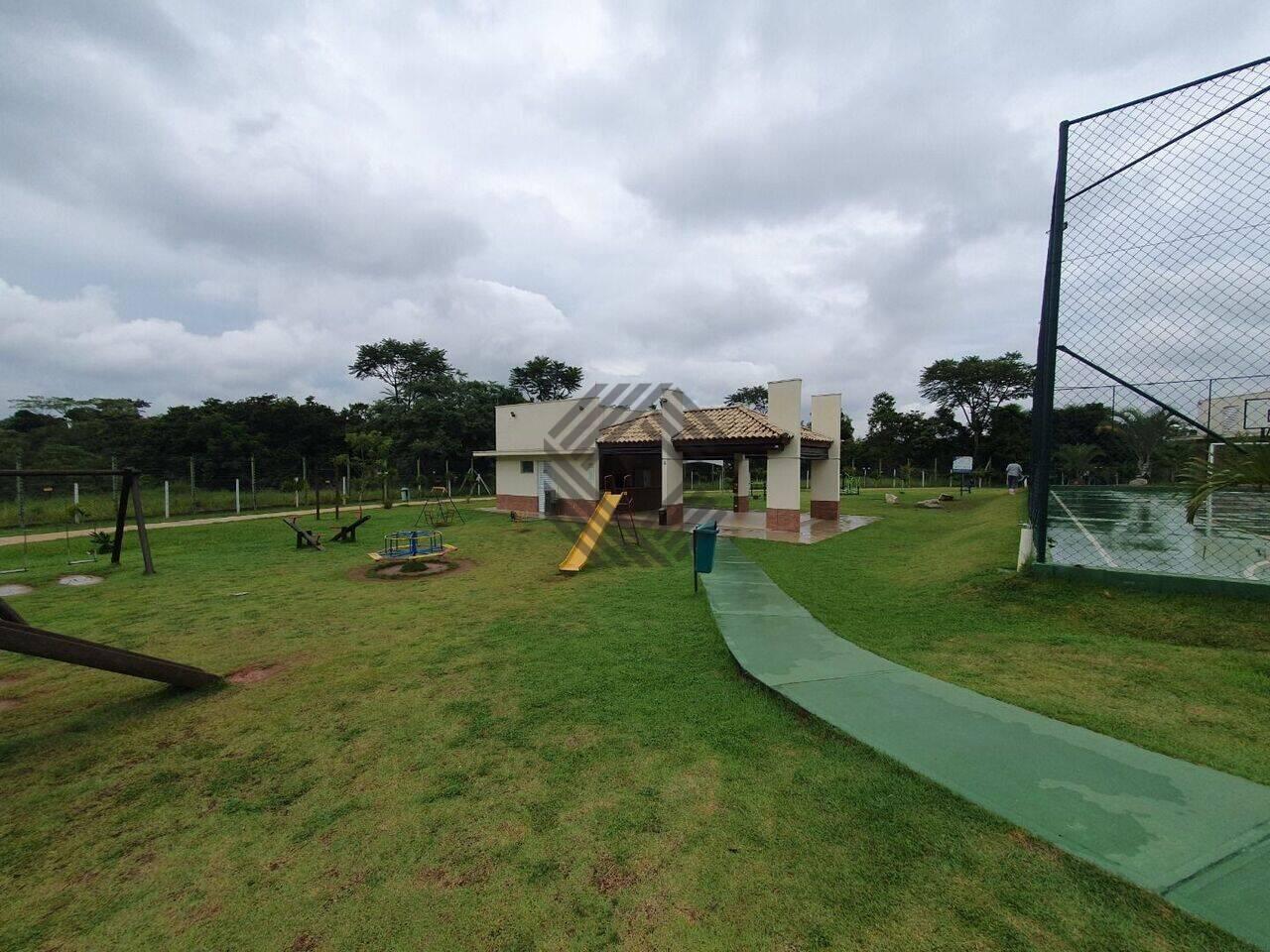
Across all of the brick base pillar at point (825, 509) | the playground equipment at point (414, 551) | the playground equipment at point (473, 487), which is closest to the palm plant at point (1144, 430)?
the brick base pillar at point (825, 509)

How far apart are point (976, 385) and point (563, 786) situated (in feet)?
172

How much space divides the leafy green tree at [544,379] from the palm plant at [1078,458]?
32.8 m

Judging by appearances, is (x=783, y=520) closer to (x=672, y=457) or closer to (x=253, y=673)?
(x=672, y=457)

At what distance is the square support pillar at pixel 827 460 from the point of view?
15.4 metres

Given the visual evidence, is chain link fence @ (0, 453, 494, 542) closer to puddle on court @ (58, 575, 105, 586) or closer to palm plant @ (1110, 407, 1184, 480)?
puddle on court @ (58, 575, 105, 586)

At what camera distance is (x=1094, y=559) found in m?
6.74

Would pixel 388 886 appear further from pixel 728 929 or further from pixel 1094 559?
pixel 1094 559

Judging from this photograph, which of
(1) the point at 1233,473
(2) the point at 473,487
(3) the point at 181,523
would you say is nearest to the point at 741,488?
(1) the point at 1233,473

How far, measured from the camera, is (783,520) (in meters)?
13.1

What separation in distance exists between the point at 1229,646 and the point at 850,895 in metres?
4.48

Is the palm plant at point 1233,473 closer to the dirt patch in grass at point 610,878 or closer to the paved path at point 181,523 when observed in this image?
the dirt patch in grass at point 610,878

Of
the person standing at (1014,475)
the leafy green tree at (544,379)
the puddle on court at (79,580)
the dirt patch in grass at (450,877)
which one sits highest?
the leafy green tree at (544,379)

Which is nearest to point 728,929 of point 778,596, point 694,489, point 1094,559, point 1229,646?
point 778,596

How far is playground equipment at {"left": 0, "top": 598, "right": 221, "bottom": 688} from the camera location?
3107 millimetres
